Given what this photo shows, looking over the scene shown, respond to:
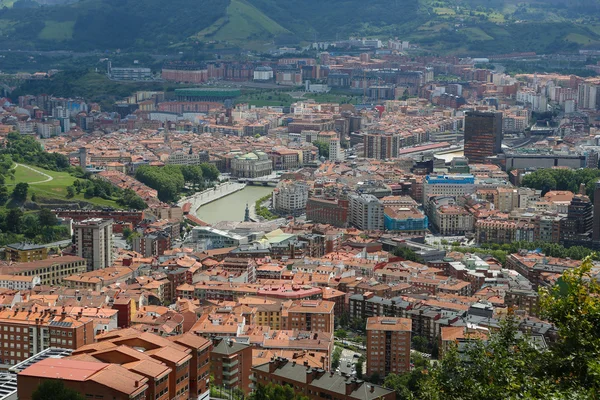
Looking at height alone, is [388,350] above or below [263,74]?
below

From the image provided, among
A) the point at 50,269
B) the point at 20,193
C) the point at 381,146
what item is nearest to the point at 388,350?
the point at 50,269

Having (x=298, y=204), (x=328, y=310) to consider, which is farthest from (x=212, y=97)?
(x=328, y=310)

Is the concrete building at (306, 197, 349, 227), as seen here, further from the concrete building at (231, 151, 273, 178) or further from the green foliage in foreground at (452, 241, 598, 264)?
the concrete building at (231, 151, 273, 178)

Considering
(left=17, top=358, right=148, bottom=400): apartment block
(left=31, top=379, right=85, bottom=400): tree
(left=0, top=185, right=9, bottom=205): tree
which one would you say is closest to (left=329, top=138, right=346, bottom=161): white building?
(left=0, top=185, right=9, bottom=205): tree

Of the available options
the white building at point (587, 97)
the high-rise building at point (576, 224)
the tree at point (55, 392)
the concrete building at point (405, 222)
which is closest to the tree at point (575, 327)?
the tree at point (55, 392)

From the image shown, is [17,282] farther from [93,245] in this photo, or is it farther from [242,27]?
[242,27]
